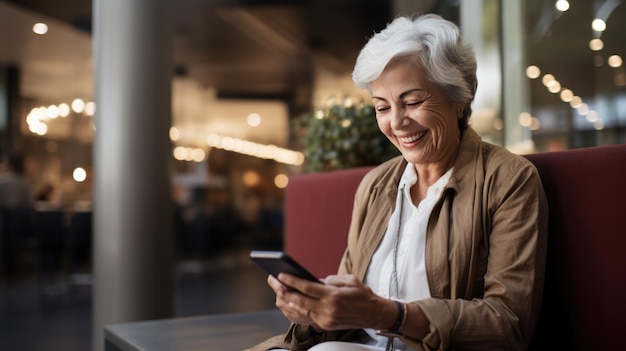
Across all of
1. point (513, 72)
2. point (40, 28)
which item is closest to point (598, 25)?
point (513, 72)

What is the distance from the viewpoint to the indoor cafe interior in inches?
128

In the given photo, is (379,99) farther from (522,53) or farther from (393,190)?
(522,53)

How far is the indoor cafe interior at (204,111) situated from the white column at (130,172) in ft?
0.03

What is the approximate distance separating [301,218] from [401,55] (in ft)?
4.66

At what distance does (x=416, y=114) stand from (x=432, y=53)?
14 cm

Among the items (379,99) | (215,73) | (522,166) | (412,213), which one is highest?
(215,73)

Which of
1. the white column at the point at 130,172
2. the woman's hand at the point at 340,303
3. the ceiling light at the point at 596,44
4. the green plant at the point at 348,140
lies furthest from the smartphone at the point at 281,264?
the ceiling light at the point at 596,44

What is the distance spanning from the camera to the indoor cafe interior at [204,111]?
3240 millimetres

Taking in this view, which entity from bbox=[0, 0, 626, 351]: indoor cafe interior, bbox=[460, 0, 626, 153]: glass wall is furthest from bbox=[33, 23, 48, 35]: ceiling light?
bbox=[460, 0, 626, 153]: glass wall

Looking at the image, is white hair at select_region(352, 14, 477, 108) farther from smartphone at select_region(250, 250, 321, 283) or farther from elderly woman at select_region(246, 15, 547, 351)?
smartphone at select_region(250, 250, 321, 283)

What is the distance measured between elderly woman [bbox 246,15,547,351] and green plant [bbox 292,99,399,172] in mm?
1064

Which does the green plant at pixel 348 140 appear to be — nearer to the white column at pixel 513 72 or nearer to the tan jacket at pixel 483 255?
the tan jacket at pixel 483 255

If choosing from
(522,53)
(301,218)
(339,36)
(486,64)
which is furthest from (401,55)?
(339,36)

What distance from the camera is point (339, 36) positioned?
9945 millimetres
